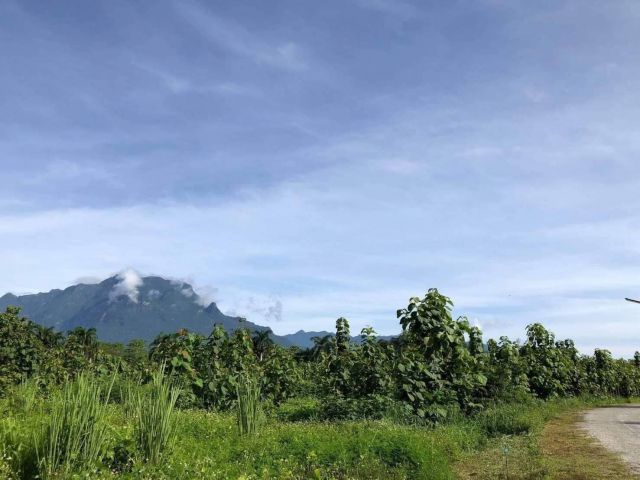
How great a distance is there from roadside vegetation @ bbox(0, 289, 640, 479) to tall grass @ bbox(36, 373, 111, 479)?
22 mm

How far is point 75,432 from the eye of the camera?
22.8 feet

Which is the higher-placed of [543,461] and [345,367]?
[345,367]

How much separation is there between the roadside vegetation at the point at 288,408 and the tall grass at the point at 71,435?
0.02 m


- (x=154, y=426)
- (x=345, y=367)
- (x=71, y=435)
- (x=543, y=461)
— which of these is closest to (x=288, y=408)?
(x=345, y=367)

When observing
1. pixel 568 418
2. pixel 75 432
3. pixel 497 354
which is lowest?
pixel 75 432

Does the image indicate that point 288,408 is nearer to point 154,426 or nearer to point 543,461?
point 543,461

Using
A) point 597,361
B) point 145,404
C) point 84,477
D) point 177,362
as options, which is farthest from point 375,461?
point 597,361

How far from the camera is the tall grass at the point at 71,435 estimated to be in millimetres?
6781

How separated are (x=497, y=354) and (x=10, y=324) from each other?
22614mm

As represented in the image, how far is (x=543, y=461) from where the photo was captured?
36.5ft

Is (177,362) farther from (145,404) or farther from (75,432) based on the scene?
(75,432)

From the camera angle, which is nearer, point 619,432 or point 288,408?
point 619,432

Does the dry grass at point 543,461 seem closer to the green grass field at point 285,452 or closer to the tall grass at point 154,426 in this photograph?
the green grass field at point 285,452

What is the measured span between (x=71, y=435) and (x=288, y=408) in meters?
13.8
